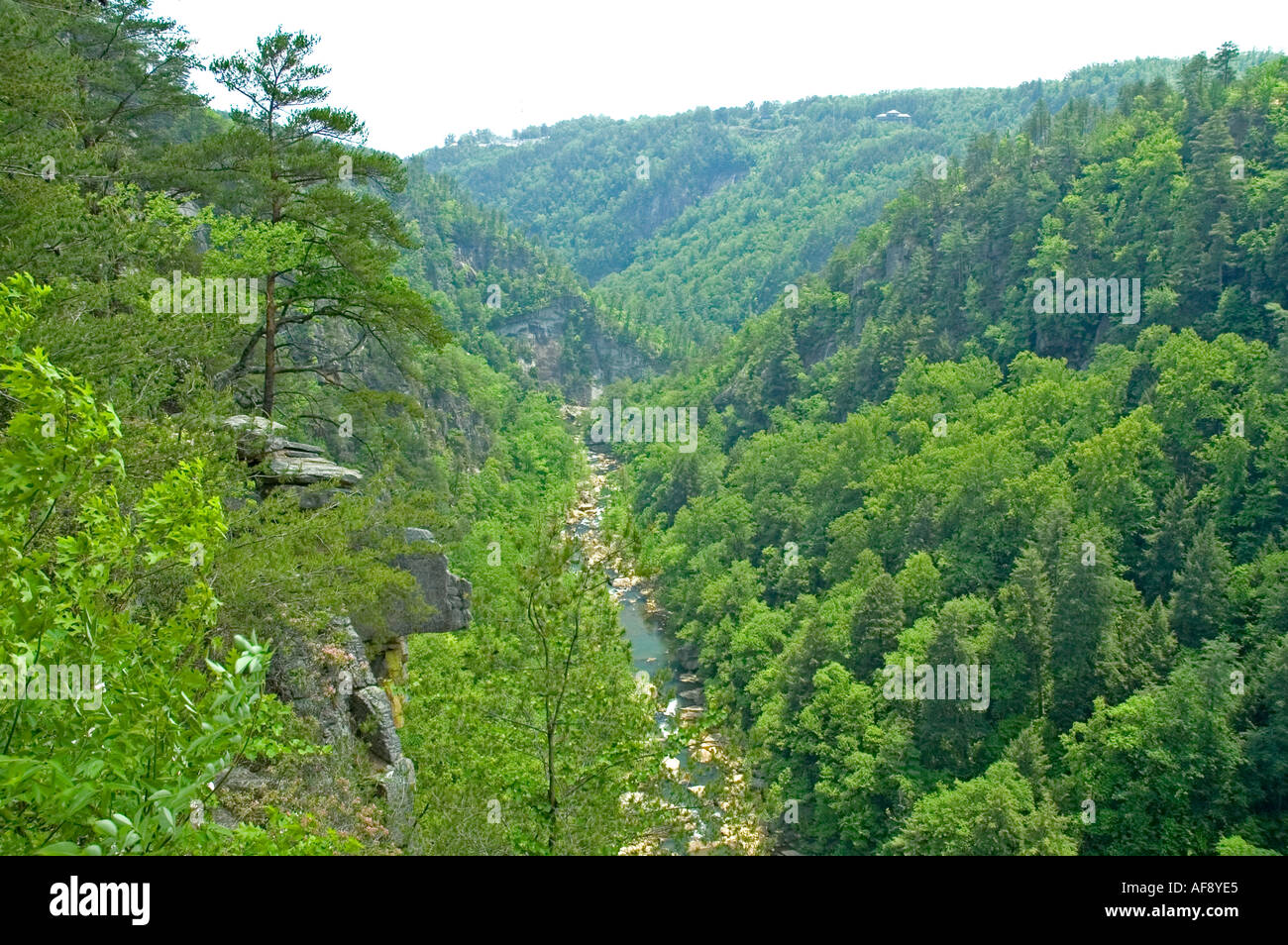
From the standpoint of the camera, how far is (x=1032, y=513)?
51344 millimetres

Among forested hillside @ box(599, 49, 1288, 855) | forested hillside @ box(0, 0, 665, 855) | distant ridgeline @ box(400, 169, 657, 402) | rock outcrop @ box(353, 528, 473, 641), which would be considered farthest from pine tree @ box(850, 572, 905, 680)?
distant ridgeline @ box(400, 169, 657, 402)

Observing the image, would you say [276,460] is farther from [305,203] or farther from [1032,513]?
[1032,513]

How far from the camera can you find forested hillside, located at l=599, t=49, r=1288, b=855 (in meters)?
34.5

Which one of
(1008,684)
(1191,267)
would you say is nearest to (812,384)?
(1191,267)

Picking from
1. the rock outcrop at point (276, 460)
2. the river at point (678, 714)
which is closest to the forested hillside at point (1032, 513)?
the river at point (678, 714)

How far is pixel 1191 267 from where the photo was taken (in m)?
65.0

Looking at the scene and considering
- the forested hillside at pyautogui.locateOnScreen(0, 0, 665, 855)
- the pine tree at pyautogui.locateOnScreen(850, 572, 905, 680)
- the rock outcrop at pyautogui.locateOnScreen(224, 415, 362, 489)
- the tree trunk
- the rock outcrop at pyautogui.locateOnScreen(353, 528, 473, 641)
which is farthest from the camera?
the pine tree at pyautogui.locateOnScreen(850, 572, 905, 680)

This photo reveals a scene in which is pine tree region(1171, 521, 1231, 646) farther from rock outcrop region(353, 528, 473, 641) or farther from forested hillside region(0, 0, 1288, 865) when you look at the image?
rock outcrop region(353, 528, 473, 641)

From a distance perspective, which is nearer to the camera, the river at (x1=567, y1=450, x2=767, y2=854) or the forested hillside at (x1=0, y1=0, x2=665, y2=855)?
the forested hillside at (x1=0, y1=0, x2=665, y2=855)

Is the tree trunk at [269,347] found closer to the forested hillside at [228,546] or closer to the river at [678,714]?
the forested hillside at [228,546]
